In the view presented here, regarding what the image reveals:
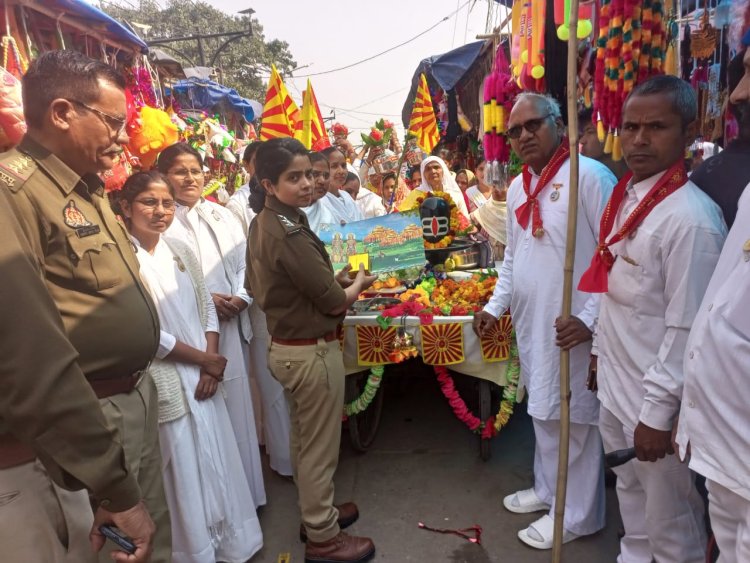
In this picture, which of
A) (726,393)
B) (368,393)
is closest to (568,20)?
(726,393)

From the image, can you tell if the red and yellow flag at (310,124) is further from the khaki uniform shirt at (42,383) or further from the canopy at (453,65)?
the khaki uniform shirt at (42,383)

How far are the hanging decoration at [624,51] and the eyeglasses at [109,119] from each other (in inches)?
76.2

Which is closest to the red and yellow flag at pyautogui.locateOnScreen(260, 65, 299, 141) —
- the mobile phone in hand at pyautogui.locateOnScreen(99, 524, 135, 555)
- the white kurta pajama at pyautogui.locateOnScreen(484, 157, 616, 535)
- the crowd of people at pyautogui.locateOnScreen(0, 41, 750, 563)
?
the crowd of people at pyautogui.locateOnScreen(0, 41, 750, 563)

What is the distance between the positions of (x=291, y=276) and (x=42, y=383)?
1256mm

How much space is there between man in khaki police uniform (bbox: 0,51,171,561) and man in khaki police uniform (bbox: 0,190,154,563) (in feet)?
0.59

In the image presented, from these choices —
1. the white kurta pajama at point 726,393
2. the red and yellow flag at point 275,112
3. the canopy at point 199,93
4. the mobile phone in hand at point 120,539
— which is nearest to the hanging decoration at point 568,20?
the white kurta pajama at point 726,393

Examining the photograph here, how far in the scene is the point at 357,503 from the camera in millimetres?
3064

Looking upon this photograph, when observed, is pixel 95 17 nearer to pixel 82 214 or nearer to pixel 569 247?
pixel 82 214

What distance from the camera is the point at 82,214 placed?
4.78ft

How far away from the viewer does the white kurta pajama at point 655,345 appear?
62.2 inches

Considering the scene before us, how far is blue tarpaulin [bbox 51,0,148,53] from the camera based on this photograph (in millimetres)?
3516

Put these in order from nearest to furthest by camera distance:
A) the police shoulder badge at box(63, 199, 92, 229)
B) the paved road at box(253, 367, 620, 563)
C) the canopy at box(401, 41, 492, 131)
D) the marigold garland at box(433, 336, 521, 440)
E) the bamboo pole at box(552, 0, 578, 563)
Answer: the police shoulder badge at box(63, 199, 92, 229) → the bamboo pole at box(552, 0, 578, 563) → the paved road at box(253, 367, 620, 563) → the marigold garland at box(433, 336, 521, 440) → the canopy at box(401, 41, 492, 131)

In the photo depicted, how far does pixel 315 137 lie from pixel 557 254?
4.50 metres

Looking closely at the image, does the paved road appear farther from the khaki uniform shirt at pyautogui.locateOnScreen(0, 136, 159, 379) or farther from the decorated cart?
the khaki uniform shirt at pyautogui.locateOnScreen(0, 136, 159, 379)
